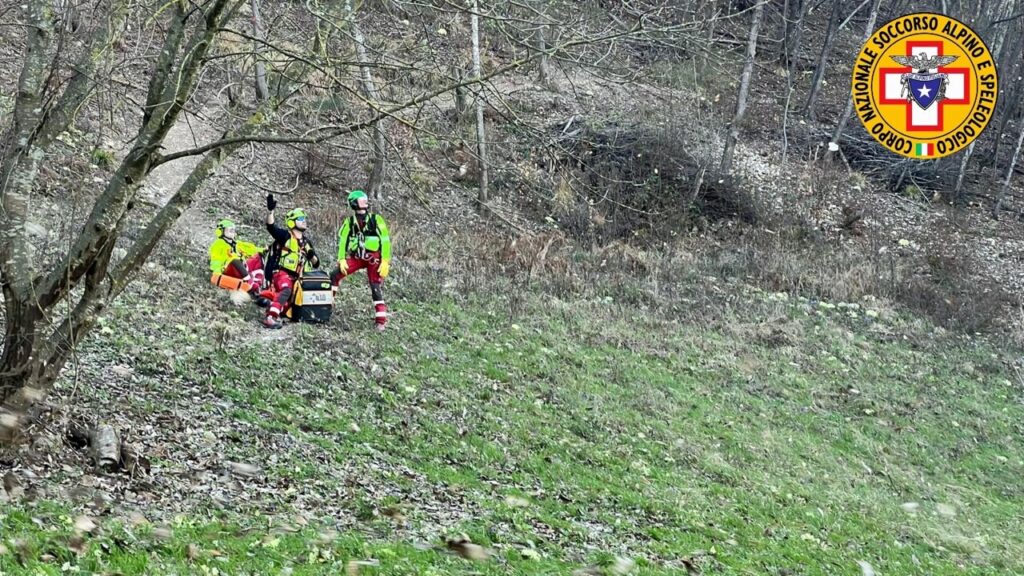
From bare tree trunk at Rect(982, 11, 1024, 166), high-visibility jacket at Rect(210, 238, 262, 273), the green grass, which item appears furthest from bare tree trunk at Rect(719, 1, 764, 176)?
high-visibility jacket at Rect(210, 238, 262, 273)

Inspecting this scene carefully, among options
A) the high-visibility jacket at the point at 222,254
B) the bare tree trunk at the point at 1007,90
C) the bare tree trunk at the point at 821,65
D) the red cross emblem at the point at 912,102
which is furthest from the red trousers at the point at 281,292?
the bare tree trunk at the point at 1007,90

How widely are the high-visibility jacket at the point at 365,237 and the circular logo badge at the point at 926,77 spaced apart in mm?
10043

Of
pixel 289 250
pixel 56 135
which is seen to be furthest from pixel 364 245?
pixel 56 135

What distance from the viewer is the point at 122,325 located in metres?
12.3

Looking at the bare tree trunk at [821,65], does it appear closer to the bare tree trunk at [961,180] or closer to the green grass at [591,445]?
the bare tree trunk at [961,180]

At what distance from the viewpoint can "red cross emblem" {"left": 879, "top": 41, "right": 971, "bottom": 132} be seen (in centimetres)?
1816

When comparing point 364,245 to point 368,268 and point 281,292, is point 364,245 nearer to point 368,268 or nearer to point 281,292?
point 368,268

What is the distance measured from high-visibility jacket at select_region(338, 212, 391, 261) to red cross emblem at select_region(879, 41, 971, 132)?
33.9ft

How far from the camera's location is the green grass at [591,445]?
7.59 metres

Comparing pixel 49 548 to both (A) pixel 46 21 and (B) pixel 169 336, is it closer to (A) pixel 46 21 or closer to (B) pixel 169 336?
(A) pixel 46 21

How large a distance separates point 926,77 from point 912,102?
2.22m

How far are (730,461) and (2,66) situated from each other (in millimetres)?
18480

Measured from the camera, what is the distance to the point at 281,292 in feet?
46.5

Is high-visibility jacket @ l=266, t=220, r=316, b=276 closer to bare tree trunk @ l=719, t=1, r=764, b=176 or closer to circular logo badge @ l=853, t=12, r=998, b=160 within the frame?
circular logo badge @ l=853, t=12, r=998, b=160
